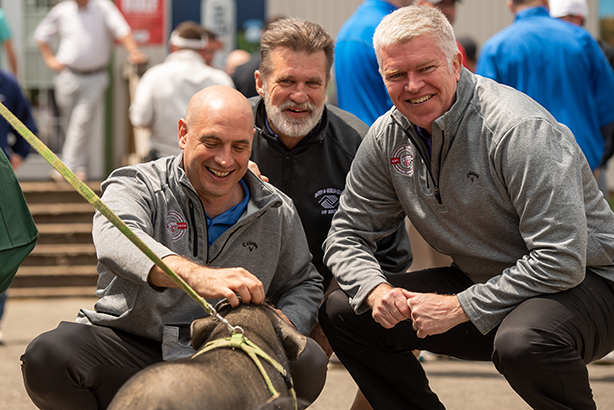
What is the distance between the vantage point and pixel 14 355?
5133 millimetres

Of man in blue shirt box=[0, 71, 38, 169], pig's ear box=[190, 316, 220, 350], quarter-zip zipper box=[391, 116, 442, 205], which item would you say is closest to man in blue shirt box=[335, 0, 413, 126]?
quarter-zip zipper box=[391, 116, 442, 205]

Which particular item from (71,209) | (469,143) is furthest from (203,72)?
(469,143)

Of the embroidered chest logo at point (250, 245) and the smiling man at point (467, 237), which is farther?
the embroidered chest logo at point (250, 245)

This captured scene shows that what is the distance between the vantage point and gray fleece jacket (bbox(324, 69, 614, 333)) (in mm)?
2881

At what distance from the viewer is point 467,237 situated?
322 cm

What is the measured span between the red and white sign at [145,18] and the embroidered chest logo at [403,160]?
19.3 feet

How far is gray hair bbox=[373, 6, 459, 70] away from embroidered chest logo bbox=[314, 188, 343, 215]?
2.81 feet

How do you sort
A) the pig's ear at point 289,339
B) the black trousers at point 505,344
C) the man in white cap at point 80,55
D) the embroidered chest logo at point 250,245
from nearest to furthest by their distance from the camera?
the pig's ear at point 289,339, the black trousers at point 505,344, the embroidered chest logo at point 250,245, the man in white cap at point 80,55

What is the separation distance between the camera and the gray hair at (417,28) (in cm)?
312

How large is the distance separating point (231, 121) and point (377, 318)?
1018 mm

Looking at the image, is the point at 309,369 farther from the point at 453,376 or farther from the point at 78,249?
the point at 78,249

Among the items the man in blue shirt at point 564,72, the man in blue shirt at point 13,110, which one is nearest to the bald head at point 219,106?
the man in blue shirt at point 564,72

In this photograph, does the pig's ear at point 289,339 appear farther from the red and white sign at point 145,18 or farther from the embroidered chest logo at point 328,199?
the red and white sign at point 145,18

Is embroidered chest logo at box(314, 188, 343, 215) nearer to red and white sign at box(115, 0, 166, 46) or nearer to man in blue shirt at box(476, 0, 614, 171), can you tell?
man in blue shirt at box(476, 0, 614, 171)
